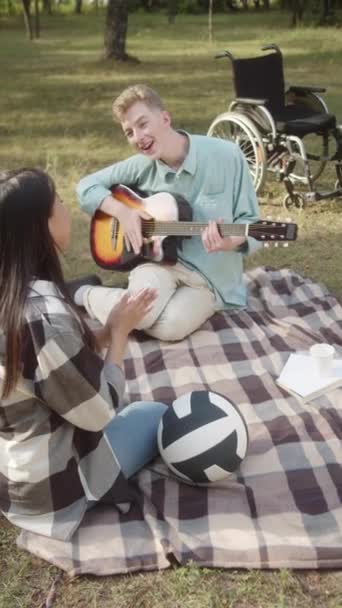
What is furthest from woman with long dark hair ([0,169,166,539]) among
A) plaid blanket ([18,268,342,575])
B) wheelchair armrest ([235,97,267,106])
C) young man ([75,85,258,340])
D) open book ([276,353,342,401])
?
wheelchair armrest ([235,97,267,106])

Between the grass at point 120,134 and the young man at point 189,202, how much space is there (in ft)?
2.73

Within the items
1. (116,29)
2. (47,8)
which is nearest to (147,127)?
(116,29)

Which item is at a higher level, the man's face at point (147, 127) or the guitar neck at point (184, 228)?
the man's face at point (147, 127)

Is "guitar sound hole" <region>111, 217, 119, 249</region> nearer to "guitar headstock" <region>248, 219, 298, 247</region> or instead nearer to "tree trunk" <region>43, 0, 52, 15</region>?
"guitar headstock" <region>248, 219, 298, 247</region>

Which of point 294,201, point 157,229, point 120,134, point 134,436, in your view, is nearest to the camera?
point 134,436

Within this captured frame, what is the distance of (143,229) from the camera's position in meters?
3.65

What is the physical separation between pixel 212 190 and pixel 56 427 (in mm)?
1878


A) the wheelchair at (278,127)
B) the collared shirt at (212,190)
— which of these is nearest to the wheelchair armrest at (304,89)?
the wheelchair at (278,127)

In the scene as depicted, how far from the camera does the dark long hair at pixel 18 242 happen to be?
1791 millimetres

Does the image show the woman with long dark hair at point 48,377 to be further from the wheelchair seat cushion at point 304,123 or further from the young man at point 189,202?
the wheelchair seat cushion at point 304,123

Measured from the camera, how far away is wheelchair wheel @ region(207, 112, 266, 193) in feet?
18.1

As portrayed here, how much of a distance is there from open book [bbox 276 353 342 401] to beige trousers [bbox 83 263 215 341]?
1.92 ft

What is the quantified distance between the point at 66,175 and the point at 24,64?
10.2 m

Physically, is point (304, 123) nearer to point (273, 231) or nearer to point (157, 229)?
point (157, 229)
